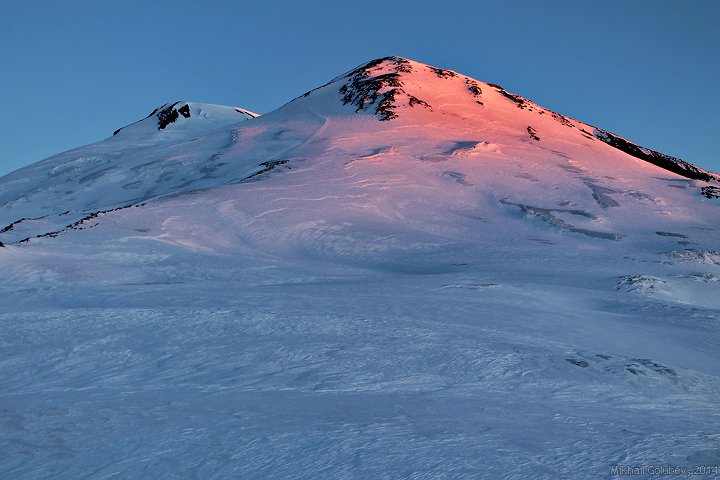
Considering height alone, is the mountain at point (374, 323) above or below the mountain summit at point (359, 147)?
below

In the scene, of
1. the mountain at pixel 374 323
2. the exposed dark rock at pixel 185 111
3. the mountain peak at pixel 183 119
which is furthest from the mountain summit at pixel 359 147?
the exposed dark rock at pixel 185 111

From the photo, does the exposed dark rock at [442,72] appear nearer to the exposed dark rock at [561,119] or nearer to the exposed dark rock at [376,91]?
the exposed dark rock at [376,91]

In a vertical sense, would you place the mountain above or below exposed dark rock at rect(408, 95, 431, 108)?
below

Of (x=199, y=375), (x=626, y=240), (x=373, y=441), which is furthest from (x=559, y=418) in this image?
(x=626, y=240)

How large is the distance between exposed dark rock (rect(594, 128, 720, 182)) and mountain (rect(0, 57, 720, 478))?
33.4 ft

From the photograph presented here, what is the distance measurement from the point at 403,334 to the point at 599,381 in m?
3.06

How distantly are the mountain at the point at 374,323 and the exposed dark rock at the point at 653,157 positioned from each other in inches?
401

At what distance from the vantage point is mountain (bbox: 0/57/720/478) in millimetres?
5512

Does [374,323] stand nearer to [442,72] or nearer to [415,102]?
[415,102]

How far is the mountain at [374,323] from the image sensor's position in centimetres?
551

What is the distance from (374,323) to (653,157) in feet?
140

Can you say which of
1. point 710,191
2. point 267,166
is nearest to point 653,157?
point 710,191

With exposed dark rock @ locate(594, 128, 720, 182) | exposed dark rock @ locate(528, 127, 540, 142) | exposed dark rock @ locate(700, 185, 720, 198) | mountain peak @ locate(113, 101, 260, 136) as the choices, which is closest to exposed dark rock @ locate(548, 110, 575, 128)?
exposed dark rock @ locate(594, 128, 720, 182)

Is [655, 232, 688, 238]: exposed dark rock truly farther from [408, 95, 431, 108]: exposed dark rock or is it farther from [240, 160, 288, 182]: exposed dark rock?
[408, 95, 431, 108]: exposed dark rock
